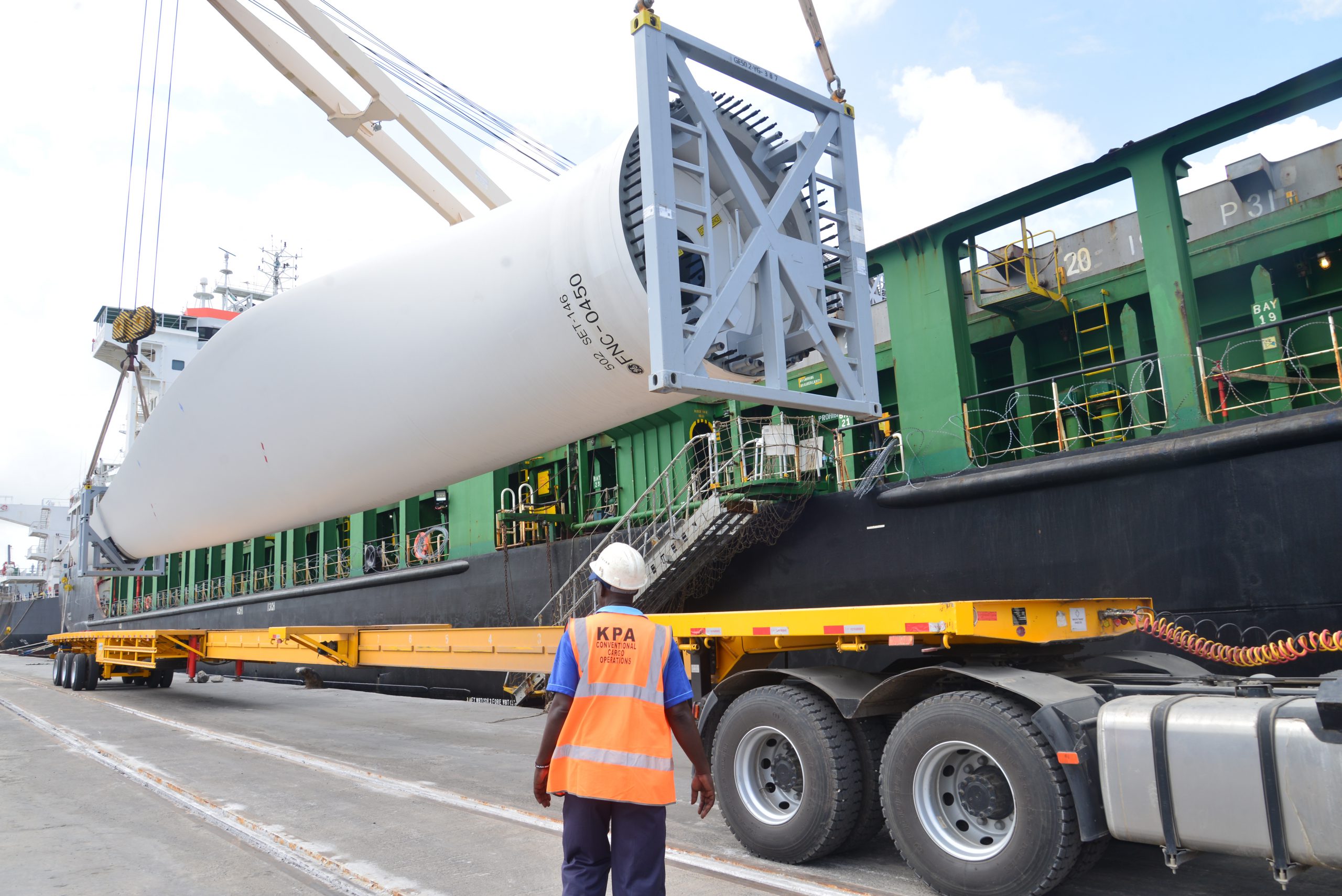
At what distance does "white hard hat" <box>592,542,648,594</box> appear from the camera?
3.19 m

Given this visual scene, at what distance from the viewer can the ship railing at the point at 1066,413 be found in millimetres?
9734

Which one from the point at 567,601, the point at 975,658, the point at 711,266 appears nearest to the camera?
the point at 711,266

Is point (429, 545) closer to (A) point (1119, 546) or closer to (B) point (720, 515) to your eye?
(B) point (720, 515)

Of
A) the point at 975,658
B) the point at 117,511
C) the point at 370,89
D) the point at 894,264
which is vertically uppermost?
the point at 370,89

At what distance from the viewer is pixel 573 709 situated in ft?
9.82

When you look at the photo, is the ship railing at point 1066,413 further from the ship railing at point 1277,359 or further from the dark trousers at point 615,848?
the dark trousers at point 615,848

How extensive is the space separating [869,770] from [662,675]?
202 cm

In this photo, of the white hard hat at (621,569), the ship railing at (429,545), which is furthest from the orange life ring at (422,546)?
the white hard hat at (621,569)

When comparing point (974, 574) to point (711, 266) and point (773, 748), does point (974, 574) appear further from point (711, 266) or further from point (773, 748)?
point (711, 266)

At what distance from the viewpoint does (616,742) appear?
2.88 metres

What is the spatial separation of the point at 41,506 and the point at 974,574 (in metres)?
56.9

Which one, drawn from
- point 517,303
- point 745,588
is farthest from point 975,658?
point 745,588

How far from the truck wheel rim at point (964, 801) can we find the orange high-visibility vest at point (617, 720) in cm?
174

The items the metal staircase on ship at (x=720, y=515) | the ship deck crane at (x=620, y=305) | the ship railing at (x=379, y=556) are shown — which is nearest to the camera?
the ship deck crane at (x=620, y=305)
